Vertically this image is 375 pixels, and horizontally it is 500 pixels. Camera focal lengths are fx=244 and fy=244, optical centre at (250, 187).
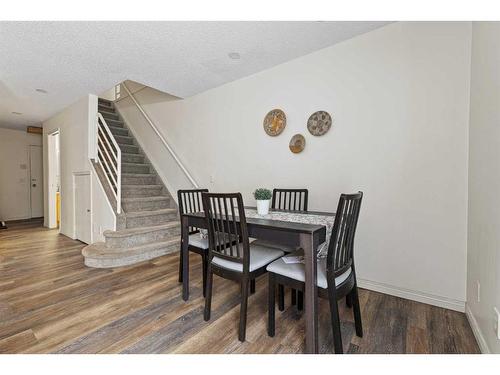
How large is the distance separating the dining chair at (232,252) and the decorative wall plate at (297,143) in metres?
1.30

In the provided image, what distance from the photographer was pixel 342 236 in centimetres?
146

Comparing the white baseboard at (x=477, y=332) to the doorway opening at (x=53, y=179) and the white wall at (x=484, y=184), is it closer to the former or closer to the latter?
the white wall at (x=484, y=184)

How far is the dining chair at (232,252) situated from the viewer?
158cm

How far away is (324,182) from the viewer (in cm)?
255

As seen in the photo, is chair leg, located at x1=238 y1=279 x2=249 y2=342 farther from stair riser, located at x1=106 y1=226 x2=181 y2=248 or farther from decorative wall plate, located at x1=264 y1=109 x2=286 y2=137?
stair riser, located at x1=106 y1=226 x2=181 y2=248

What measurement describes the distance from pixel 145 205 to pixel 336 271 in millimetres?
3234

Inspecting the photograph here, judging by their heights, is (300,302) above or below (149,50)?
below

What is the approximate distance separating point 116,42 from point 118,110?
3.42m

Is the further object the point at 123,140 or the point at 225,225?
the point at 123,140

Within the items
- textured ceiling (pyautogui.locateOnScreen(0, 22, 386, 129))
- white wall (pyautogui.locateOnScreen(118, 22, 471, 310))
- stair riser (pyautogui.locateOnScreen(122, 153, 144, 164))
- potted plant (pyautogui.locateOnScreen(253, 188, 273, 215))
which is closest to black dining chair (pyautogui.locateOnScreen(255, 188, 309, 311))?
white wall (pyautogui.locateOnScreen(118, 22, 471, 310))

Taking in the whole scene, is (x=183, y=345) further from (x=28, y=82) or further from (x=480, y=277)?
(x=28, y=82)

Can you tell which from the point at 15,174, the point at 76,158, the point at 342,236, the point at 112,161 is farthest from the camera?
the point at 15,174

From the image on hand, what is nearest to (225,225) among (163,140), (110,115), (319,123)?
(319,123)

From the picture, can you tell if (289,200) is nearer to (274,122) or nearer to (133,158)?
(274,122)
